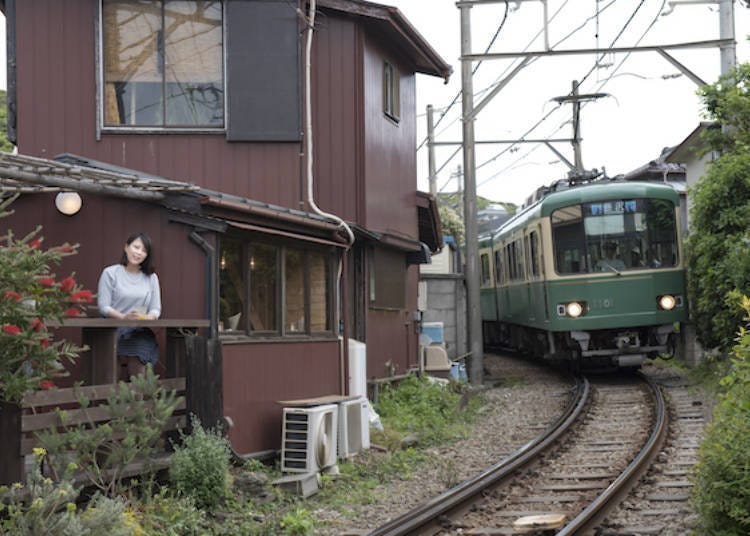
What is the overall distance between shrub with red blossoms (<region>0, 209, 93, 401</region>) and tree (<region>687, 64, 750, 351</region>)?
1166cm

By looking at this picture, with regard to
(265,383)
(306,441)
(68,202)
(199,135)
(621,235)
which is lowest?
(306,441)

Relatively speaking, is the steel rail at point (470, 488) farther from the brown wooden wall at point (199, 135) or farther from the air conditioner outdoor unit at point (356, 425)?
the brown wooden wall at point (199, 135)

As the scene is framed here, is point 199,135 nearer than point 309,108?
Yes

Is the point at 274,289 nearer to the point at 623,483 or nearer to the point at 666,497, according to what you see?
the point at 623,483

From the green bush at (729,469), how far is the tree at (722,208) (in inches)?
341

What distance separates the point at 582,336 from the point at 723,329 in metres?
2.38

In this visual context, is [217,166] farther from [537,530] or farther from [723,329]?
[723,329]

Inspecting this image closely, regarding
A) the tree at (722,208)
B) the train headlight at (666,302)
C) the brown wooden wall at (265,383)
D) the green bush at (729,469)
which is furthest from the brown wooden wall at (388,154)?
the green bush at (729,469)

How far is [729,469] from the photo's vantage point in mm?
6629

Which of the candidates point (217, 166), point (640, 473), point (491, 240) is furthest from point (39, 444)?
point (491, 240)

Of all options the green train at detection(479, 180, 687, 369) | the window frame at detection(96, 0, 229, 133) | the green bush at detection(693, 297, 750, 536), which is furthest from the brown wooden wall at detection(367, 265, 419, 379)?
the green bush at detection(693, 297, 750, 536)

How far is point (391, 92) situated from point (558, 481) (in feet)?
23.7

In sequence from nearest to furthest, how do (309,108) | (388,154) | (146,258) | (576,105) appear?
(146,258), (309,108), (388,154), (576,105)

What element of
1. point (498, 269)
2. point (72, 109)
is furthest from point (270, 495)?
point (498, 269)
